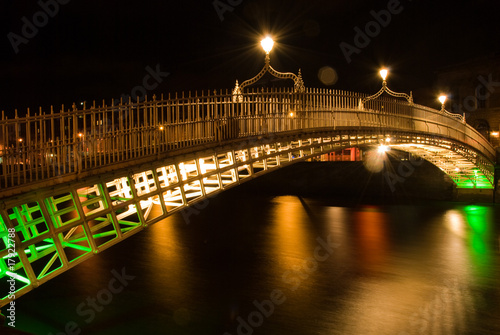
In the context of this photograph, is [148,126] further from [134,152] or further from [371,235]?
[371,235]

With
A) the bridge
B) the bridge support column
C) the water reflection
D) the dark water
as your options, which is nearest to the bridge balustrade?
the bridge

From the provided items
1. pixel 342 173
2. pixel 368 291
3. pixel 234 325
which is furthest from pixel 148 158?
pixel 342 173

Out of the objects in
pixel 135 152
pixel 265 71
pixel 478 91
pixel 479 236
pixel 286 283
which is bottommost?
pixel 479 236

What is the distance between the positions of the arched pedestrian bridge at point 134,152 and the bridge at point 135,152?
2 cm

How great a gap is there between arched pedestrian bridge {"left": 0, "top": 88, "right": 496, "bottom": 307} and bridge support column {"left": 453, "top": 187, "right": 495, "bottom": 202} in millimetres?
11832

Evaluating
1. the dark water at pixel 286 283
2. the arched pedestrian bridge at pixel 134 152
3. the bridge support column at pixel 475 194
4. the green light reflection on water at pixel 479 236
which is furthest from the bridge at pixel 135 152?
the bridge support column at pixel 475 194

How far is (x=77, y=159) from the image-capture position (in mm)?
7062

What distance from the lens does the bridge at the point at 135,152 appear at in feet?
21.0

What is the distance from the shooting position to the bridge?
640 cm

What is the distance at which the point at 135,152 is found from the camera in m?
7.91

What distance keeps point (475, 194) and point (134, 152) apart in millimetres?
25144

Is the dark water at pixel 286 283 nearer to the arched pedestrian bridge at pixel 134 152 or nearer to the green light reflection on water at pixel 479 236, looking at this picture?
the green light reflection on water at pixel 479 236

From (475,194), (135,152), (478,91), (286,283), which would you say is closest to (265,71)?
(135,152)

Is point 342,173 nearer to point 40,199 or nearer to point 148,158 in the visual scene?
point 148,158
